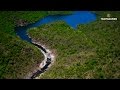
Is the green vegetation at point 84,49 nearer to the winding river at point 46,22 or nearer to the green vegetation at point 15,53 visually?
the winding river at point 46,22

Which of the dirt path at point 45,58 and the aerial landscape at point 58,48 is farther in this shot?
the dirt path at point 45,58

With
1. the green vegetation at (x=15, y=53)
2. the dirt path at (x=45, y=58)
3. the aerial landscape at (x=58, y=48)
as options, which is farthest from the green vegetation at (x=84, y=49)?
the green vegetation at (x=15, y=53)

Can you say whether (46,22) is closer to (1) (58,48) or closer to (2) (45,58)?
(1) (58,48)

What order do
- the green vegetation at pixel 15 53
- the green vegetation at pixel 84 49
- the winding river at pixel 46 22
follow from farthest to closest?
the winding river at pixel 46 22 → the green vegetation at pixel 15 53 → the green vegetation at pixel 84 49

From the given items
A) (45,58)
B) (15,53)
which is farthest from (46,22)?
(15,53)

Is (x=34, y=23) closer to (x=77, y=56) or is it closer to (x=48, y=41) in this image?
(x=48, y=41)

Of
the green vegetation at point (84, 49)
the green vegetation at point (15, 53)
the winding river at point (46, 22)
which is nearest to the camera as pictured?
the green vegetation at point (84, 49)

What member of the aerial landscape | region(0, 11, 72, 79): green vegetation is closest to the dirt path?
the aerial landscape
